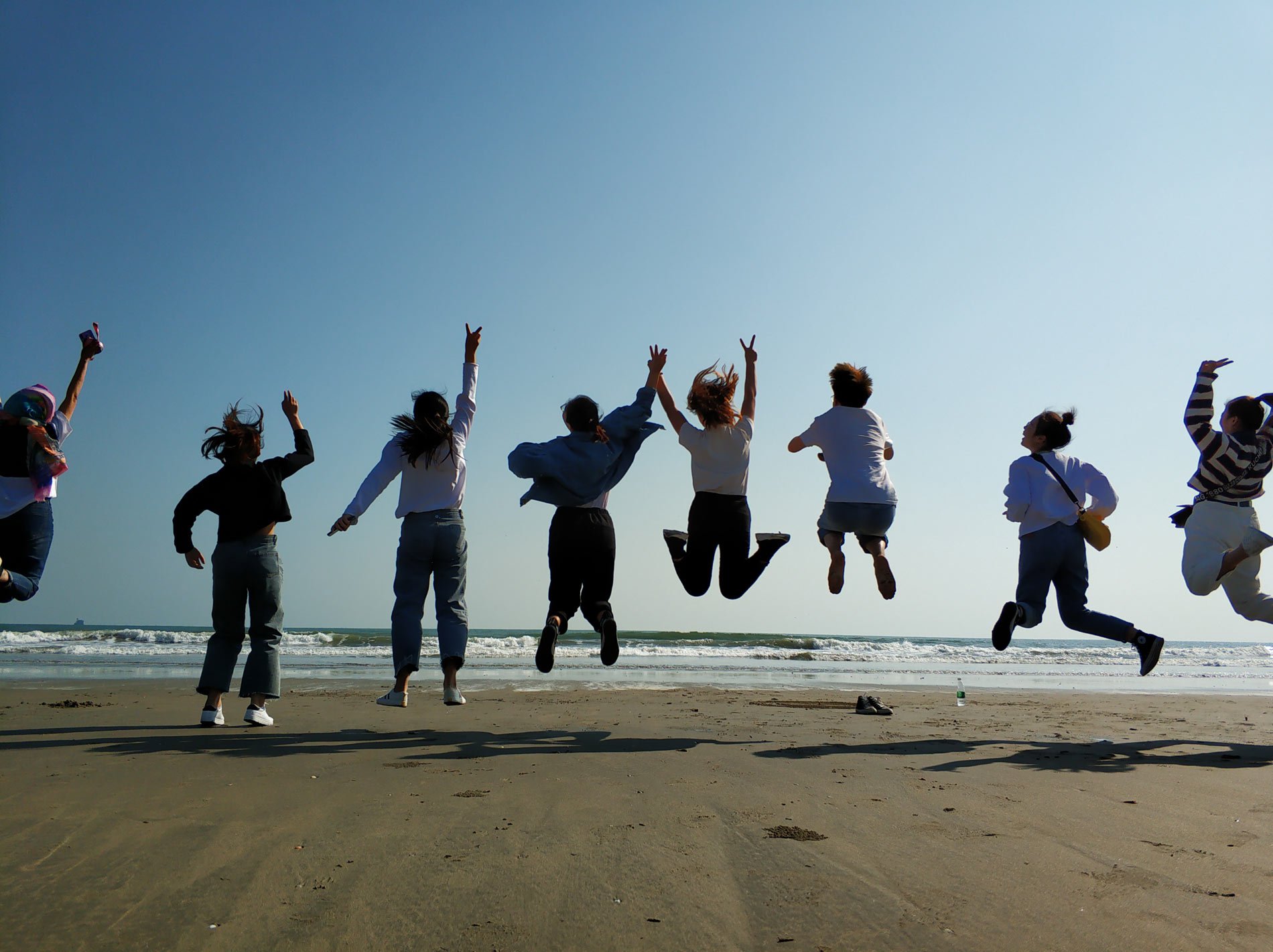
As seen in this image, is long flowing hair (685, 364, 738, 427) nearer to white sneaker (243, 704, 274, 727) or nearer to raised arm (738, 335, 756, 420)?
raised arm (738, 335, 756, 420)

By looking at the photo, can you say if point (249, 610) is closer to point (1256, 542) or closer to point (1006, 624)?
point (1006, 624)

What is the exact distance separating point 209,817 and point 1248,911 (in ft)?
10.7

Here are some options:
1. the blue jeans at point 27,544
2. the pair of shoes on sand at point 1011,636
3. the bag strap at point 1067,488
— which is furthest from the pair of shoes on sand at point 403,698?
the bag strap at point 1067,488

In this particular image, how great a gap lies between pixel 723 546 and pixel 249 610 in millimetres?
3516

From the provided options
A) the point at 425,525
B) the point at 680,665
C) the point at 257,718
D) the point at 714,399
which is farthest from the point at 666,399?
the point at 680,665

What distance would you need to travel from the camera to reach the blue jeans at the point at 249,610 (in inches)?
227

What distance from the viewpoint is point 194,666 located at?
50.4ft

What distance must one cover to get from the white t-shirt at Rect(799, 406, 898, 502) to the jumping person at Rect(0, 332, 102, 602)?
18.0ft

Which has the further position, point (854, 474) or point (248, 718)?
point (854, 474)

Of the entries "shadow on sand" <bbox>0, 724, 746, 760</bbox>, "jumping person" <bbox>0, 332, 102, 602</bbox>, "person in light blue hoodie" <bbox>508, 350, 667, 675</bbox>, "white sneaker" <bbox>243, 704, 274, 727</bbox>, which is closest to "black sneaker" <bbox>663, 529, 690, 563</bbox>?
"person in light blue hoodie" <bbox>508, 350, 667, 675</bbox>

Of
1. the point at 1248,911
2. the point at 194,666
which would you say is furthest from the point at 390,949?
the point at 194,666

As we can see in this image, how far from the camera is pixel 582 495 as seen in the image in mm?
6137

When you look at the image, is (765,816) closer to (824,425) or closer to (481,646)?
(824,425)

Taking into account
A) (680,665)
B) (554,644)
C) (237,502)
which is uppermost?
(237,502)
